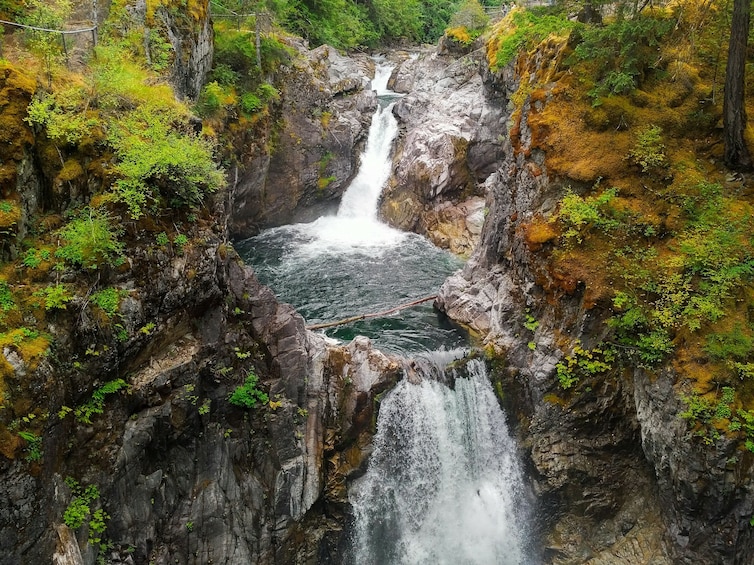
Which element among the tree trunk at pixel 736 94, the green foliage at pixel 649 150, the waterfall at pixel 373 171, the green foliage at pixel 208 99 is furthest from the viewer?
the waterfall at pixel 373 171

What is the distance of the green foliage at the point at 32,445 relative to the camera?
20.6ft

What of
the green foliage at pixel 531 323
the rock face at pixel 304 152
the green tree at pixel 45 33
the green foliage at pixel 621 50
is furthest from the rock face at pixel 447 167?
the green tree at pixel 45 33

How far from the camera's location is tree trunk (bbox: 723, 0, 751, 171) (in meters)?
9.59

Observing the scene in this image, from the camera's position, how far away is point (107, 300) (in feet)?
24.8

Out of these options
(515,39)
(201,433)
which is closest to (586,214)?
(201,433)

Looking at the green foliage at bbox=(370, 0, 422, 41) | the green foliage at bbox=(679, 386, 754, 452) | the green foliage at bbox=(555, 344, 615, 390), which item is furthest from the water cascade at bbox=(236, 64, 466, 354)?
the green foliage at bbox=(370, 0, 422, 41)

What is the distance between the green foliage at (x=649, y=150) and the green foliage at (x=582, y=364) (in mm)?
4327

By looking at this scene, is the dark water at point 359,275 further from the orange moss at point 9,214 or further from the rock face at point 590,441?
the orange moss at point 9,214

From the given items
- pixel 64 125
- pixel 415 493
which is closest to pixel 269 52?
pixel 64 125

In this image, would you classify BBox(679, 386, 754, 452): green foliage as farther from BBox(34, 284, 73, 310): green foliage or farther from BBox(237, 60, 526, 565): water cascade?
BBox(34, 284, 73, 310): green foliage

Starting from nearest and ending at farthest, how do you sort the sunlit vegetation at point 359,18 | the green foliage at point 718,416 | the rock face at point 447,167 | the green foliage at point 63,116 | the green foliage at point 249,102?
1. the green foliage at point 63,116
2. the green foliage at point 718,416
3. the green foliage at point 249,102
4. the rock face at point 447,167
5. the sunlit vegetation at point 359,18

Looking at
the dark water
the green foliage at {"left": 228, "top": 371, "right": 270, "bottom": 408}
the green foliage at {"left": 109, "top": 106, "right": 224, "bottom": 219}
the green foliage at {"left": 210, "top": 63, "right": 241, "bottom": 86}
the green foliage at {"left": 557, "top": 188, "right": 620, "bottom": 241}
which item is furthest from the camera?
the green foliage at {"left": 210, "top": 63, "right": 241, "bottom": 86}

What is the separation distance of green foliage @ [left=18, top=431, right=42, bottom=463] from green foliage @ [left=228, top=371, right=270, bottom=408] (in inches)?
135

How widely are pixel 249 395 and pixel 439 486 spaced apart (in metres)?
5.07
